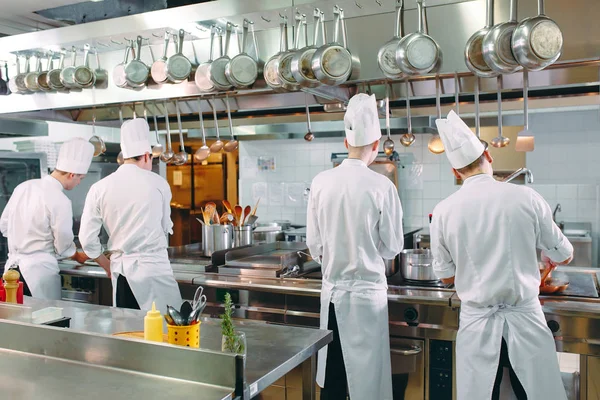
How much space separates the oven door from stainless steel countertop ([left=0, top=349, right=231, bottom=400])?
5.08 feet

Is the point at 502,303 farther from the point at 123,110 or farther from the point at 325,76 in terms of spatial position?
the point at 123,110

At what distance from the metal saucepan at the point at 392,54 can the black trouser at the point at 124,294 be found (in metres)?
1.99

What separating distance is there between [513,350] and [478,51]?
1340 mm

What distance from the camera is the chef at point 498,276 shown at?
242cm

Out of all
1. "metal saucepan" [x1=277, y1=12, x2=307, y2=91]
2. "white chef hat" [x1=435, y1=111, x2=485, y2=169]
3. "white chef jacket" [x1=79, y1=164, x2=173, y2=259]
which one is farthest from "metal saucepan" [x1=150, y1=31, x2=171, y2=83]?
"white chef hat" [x1=435, y1=111, x2=485, y2=169]

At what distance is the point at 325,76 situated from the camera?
287 centimetres

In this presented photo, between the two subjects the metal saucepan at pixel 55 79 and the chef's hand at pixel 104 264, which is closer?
the chef's hand at pixel 104 264

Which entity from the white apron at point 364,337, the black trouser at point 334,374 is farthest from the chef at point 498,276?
the black trouser at point 334,374

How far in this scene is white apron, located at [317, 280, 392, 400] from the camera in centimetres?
290

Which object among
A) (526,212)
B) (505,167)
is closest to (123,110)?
(526,212)

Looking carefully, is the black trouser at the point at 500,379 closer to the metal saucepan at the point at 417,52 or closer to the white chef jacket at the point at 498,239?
the white chef jacket at the point at 498,239

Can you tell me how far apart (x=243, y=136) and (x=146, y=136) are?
3.67 m

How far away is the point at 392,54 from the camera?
2857 mm

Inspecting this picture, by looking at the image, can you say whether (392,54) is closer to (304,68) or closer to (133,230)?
(304,68)
